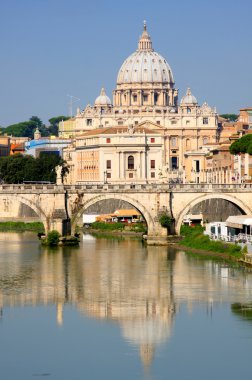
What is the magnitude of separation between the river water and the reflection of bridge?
9.71m

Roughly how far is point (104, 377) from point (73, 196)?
40989 mm

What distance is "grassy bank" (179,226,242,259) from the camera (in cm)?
6775

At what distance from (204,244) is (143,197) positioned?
804cm

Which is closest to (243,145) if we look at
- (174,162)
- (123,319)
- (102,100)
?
(123,319)

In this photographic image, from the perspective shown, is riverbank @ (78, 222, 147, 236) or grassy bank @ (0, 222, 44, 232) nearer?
riverbank @ (78, 222, 147, 236)

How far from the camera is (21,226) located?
347ft

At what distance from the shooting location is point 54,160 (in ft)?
437

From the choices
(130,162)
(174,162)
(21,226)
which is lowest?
(21,226)

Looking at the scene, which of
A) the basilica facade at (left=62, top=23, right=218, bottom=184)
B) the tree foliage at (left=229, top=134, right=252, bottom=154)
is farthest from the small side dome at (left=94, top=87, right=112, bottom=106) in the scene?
the tree foliage at (left=229, top=134, right=252, bottom=154)

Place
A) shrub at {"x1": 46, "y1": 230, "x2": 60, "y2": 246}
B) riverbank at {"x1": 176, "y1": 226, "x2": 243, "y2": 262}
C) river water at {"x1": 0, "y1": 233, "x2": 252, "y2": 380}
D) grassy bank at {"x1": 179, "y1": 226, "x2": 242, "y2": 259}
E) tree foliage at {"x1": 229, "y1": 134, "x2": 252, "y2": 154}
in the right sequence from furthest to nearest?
tree foliage at {"x1": 229, "y1": 134, "x2": 252, "y2": 154} < shrub at {"x1": 46, "y1": 230, "x2": 60, "y2": 246} < grassy bank at {"x1": 179, "y1": 226, "x2": 242, "y2": 259} < riverbank at {"x1": 176, "y1": 226, "x2": 243, "y2": 262} < river water at {"x1": 0, "y1": 233, "x2": 252, "y2": 380}

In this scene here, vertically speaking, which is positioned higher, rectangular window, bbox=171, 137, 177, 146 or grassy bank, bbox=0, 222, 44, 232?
rectangular window, bbox=171, 137, 177, 146

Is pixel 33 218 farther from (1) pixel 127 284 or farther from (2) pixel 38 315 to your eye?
(2) pixel 38 315

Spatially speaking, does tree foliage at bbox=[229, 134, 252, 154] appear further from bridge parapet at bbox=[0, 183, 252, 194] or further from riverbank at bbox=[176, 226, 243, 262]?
riverbank at bbox=[176, 226, 243, 262]

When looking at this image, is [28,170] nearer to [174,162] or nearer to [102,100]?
[174,162]
